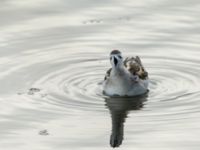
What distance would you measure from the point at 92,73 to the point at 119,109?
1919mm

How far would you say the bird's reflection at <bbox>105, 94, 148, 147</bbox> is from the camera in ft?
53.5

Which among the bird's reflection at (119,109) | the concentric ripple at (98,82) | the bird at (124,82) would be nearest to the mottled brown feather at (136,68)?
the bird at (124,82)

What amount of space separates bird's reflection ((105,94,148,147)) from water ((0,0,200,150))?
2 cm

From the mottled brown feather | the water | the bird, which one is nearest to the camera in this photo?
the water

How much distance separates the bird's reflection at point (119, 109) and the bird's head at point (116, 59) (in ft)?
2.32

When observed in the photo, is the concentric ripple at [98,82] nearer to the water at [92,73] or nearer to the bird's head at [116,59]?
the water at [92,73]

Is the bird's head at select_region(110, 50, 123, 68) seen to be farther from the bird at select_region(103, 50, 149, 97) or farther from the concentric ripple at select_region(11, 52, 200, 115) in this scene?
the concentric ripple at select_region(11, 52, 200, 115)

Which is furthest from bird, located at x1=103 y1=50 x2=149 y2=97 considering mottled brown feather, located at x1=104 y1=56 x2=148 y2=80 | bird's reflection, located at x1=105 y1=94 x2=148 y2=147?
bird's reflection, located at x1=105 y1=94 x2=148 y2=147

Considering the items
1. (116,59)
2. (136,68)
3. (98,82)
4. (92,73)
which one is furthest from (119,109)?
Answer: (92,73)

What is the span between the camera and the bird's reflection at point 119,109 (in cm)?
1630

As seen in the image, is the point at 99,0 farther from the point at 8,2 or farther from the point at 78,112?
the point at 78,112

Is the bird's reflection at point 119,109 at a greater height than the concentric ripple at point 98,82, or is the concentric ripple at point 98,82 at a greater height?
the concentric ripple at point 98,82

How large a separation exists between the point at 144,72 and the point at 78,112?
2.34 metres

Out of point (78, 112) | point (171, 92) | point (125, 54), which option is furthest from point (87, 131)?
point (125, 54)
